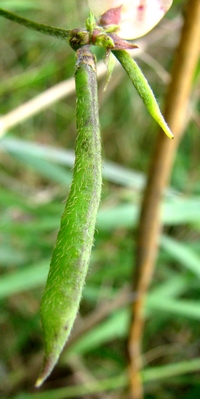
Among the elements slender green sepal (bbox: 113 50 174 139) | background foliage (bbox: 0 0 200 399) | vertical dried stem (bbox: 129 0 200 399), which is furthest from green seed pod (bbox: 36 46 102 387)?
background foliage (bbox: 0 0 200 399)

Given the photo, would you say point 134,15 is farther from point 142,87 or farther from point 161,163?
point 161,163

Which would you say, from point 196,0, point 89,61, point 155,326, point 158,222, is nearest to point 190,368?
point 155,326

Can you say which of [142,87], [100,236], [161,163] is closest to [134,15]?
[142,87]

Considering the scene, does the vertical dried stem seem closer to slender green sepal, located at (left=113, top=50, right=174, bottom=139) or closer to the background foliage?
the background foliage

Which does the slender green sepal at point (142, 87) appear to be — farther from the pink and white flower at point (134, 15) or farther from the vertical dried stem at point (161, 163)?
the vertical dried stem at point (161, 163)

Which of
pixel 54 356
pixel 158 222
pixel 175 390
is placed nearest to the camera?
pixel 54 356

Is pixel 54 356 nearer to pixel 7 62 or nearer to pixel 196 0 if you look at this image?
pixel 196 0

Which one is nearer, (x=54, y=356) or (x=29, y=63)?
(x=54, y=356)

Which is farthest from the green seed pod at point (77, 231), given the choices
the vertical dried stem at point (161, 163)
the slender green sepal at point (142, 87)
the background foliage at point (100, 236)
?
the background foliage at point (100, 236)
